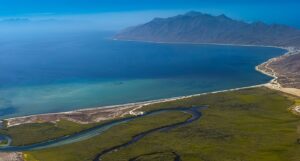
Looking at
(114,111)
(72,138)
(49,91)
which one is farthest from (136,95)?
(72,138)

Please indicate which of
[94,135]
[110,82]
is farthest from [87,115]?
[110,82]

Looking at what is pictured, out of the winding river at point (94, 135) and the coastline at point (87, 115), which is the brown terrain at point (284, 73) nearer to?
the winding river at point (94, 135)

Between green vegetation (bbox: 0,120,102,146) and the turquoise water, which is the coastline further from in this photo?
the turquoise water

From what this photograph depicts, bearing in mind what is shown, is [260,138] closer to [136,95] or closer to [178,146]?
[178,146]

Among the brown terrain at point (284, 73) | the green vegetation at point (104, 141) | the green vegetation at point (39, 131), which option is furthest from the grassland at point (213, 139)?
the brown terrain at point (284, 73)

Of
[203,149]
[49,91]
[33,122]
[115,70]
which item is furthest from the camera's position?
[115,70]

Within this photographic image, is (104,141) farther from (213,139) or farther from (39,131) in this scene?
(213,139)
